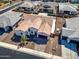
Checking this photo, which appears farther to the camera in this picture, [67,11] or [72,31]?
[67,11]

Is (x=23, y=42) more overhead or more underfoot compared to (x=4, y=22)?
more underfoot

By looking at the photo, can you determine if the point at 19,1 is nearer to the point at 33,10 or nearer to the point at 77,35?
the point at 33,10

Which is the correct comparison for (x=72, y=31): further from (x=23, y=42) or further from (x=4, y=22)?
(x=4, y=22)

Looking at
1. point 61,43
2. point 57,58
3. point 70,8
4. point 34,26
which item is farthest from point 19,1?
point 57,58

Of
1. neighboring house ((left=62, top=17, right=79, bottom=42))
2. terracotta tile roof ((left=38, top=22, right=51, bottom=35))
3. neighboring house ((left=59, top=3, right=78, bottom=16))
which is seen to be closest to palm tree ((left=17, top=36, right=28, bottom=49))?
terracotta tile roof ((left=38, top=22, right=51, bottom=35))

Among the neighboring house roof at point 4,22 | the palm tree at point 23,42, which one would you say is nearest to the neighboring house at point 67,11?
the neighboring house roof at point 4,22

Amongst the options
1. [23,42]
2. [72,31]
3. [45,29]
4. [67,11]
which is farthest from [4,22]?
[67,11]

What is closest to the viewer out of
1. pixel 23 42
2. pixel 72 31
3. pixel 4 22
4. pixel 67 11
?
pixel 23 42

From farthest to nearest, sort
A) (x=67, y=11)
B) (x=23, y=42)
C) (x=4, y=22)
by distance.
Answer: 1. (x=67, y=11)
2. (x=4, y=22)
3. (x=23, y=42)

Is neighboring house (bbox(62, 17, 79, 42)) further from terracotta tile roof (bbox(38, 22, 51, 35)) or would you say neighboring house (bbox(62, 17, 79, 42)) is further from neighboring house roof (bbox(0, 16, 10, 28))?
neighboring house roof (bbox(0, 16, 10, 28))

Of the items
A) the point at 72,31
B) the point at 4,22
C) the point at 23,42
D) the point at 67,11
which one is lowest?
the point at 23,42

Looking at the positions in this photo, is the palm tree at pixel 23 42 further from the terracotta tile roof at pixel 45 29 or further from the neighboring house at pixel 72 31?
the neighboring house at pixel 72 31
